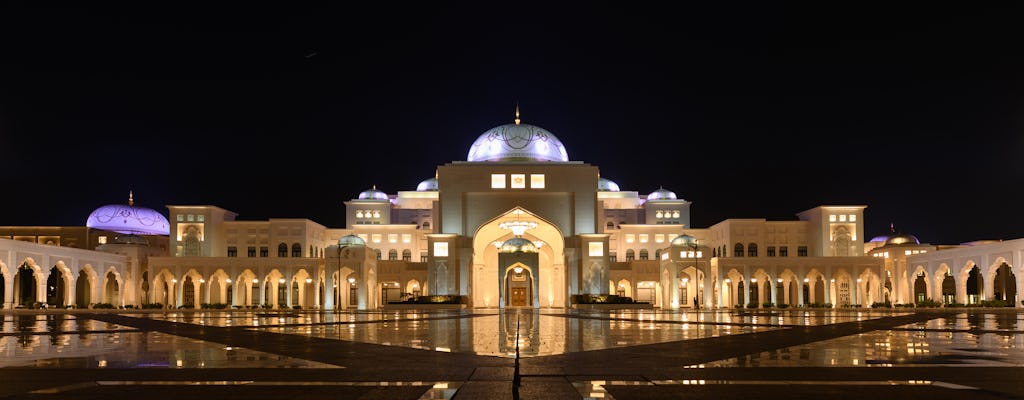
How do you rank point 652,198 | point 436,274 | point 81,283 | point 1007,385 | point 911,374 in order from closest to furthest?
point 1007,385, point 911,374, point 436,274, point 81,283, point 652,198

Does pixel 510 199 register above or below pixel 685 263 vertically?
above

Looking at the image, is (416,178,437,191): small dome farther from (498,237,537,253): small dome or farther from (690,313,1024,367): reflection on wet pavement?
(690,313,1024,367): reflection on wet pavement

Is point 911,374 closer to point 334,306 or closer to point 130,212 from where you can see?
point 334,306

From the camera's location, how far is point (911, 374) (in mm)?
8570

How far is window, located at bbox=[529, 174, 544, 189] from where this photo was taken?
2333 inches

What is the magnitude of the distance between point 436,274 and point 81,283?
3005 cm

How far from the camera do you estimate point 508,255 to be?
5381 cm

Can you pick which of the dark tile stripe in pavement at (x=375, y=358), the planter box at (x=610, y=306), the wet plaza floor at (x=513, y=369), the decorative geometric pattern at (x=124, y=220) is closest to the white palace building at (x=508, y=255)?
the decorative geometric pattern at (x=124, y=220)

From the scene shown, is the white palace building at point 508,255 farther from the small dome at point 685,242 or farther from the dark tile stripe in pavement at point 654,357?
the dark tile stripe in pavement at point 654,357

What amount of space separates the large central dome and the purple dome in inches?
1211

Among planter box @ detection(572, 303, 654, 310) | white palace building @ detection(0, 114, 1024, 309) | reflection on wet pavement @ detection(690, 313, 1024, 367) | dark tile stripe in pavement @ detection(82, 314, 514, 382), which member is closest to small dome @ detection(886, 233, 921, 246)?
white palace building @ detection(0, 114, 1024, 309)

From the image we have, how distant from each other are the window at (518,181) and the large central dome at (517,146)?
2.20m

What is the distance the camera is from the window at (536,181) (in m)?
59.2

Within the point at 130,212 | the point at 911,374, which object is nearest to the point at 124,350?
the point at 911,374
